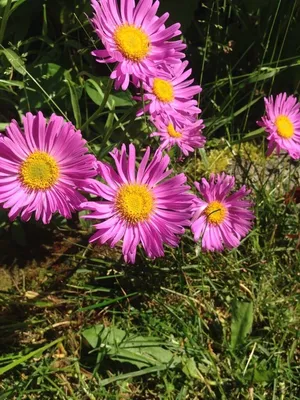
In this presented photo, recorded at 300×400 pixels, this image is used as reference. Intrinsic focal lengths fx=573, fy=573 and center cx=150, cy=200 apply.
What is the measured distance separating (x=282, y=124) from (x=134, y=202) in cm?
53

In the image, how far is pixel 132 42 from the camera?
122 cm

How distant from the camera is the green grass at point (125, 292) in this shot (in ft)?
4.80

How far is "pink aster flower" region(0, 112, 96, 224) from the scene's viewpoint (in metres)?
1.13

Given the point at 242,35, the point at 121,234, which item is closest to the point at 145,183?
the point at 121,234

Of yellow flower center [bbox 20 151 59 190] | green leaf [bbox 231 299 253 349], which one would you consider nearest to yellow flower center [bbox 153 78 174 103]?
yellow flower center [bbox 20 151 59 190]

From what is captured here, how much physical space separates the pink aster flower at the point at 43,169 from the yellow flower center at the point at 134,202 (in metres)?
0.13

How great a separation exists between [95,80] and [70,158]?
361 mm

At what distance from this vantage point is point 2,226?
1.52 meters

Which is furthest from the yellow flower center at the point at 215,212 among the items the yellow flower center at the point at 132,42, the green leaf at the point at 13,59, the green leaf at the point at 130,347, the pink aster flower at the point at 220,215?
the green leaf at the point at 13,59

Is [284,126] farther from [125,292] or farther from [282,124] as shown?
[125,292]

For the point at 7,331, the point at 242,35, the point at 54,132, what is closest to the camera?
the point at 54,132

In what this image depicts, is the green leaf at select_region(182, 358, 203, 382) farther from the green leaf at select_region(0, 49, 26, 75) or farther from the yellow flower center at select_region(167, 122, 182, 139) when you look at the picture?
the green leaf at select_region(0, 49, 26, 75)

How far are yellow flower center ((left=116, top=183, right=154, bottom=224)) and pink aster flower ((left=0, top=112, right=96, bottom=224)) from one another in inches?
5.1

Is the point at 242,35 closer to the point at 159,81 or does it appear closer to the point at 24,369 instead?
the point at 159,81
